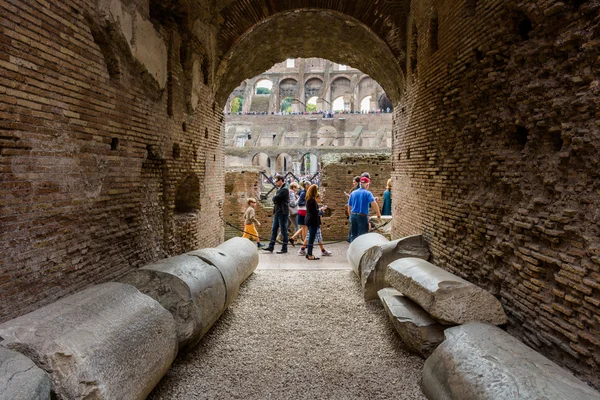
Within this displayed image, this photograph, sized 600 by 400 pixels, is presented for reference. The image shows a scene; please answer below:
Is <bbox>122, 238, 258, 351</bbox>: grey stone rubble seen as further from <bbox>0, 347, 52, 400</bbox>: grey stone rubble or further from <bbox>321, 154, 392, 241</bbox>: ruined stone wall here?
<bbox>321, 154, 392, 241</bbox>: ruined stone wall

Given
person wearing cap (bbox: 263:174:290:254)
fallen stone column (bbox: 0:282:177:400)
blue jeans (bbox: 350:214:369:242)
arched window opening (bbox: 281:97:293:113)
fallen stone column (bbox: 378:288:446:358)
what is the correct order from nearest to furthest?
fallen stone column (bbox: 0:282:177:400) < fallen stone column (bbox: 378:288:446:358) < blue jeans (bbox: 350:214:369:242) < person wearing cap (bbox: 263:174:290:254) < arched window opening (bbox: 281:97:293:113)

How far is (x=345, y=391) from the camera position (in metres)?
3.33

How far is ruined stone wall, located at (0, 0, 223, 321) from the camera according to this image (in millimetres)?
2723

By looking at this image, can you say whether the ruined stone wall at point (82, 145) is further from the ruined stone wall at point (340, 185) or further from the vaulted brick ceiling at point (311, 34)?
the ruined stone wall at point (340, 185)

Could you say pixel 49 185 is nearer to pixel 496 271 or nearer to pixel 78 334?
pixel 78 334

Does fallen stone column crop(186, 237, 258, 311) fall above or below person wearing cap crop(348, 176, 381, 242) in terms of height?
below

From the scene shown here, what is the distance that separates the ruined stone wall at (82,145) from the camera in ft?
8.93

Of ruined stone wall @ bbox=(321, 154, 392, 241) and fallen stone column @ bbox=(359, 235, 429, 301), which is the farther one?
ruined stone wall @ bbox=(321, 154, 392, 241)

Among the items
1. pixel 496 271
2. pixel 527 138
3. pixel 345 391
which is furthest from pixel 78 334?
pixel 527 138

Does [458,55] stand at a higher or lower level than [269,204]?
higher

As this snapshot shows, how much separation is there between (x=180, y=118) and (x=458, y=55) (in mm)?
4106

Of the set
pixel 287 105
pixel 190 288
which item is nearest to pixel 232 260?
pixel 190 288

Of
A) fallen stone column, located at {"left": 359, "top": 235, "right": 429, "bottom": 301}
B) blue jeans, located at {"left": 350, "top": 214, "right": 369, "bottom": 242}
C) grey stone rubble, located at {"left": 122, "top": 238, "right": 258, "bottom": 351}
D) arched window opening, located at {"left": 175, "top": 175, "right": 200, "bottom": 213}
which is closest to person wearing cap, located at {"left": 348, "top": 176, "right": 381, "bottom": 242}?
blue jeans, located at {"left": 350, "top": 214, "right": 369, "bottom": 242}

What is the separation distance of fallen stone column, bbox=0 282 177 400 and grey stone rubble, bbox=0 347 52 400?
0.34ft
